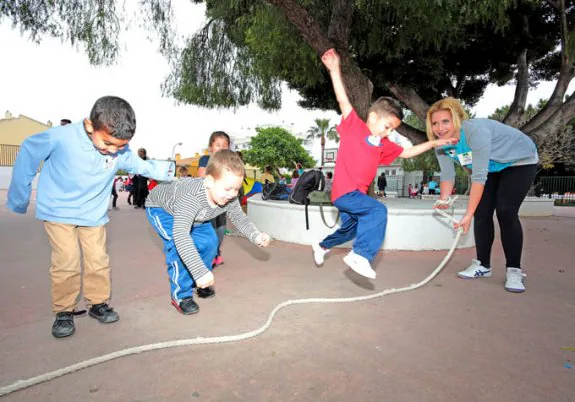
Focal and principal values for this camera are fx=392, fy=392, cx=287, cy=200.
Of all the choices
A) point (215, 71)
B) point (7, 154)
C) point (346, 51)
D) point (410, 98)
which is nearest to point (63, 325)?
point (346, 51)

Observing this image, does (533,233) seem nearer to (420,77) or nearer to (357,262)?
(420,77)

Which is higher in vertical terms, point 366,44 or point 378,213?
point 366,44

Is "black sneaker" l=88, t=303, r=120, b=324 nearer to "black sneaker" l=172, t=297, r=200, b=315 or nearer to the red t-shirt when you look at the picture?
"black sneaker" l=172, t=297, r=200, b=315

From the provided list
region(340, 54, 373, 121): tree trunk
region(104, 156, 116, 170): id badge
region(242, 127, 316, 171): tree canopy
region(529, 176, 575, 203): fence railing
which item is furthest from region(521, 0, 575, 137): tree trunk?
region(242, 127, 316, 171): tree canopy

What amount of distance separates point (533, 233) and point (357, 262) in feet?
23.6

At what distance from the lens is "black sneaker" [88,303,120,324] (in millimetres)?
2795

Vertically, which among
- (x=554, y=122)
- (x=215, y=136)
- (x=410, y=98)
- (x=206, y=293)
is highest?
(x=410, y=98)

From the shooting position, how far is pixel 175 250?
10.1 ft

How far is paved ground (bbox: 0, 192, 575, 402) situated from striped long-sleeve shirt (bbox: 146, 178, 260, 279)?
22.3 inches

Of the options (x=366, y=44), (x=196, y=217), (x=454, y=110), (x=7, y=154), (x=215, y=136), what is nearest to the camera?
(x=196, y=217)

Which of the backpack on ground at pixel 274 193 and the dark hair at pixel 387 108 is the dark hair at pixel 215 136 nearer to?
the dark hair at pixel 387 108

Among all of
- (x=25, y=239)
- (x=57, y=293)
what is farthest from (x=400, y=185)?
(x=57, y=293)

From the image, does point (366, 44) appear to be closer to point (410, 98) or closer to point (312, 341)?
point (410, 98)

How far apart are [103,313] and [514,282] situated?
3.64 meters
